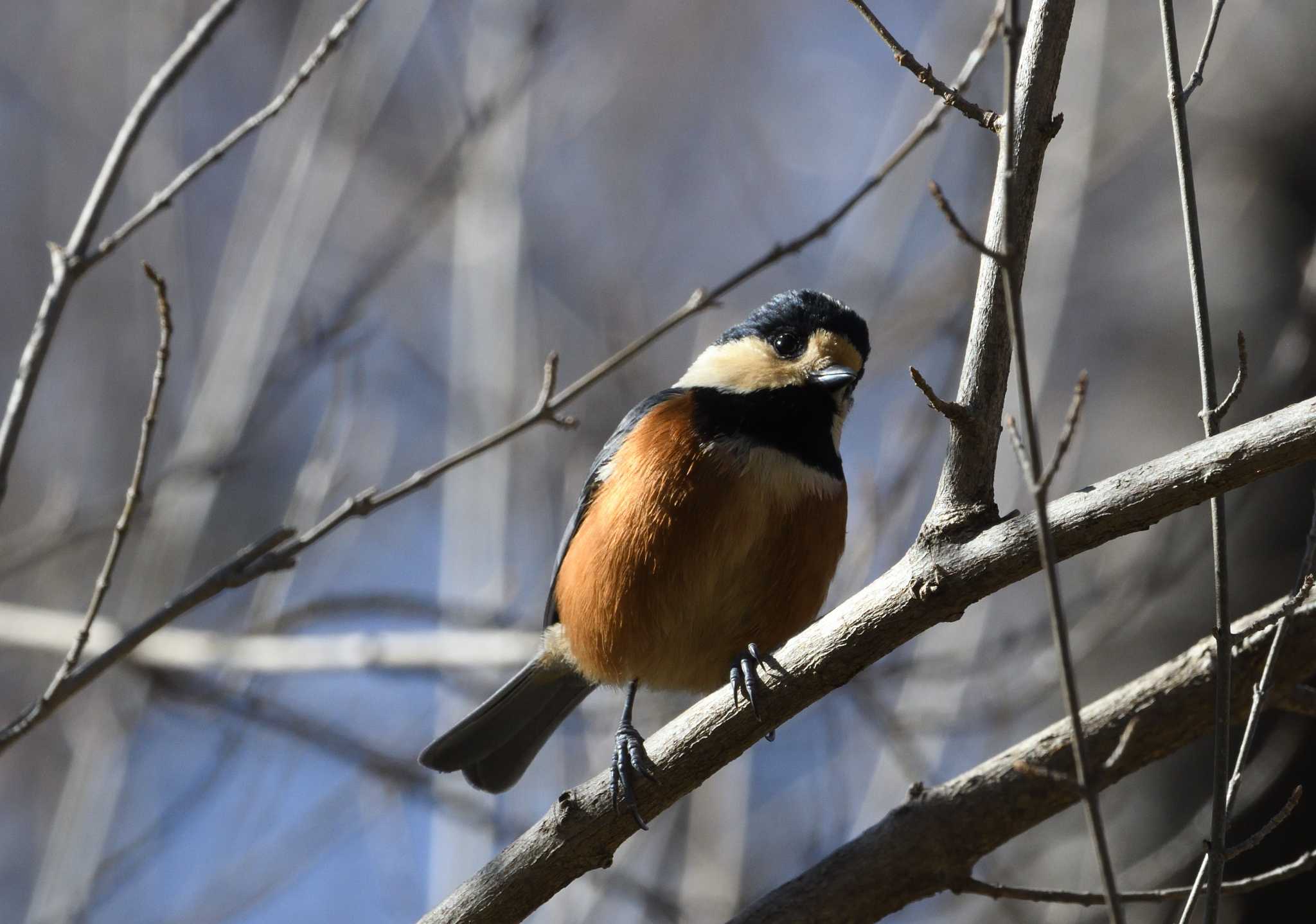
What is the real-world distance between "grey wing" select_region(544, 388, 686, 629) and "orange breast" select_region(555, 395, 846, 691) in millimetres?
262

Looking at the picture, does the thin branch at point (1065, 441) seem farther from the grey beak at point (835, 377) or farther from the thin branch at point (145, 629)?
the thin branch at point (145, 629)

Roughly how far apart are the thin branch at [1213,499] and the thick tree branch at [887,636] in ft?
0.45

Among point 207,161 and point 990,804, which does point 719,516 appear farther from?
point 207,161

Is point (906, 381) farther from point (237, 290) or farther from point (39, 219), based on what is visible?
point (39, 219)

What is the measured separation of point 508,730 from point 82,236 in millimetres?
2459

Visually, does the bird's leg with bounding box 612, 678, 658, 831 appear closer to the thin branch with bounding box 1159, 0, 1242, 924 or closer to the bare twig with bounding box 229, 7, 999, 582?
the bare twig with bounding box 229, 7, 999, 582

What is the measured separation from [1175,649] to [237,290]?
13.9ft

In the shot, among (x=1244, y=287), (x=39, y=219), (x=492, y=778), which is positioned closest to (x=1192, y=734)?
(x=492, y=778)

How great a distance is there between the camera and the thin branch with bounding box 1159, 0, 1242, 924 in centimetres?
219

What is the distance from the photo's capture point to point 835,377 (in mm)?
3871

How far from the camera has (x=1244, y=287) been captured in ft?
17.3

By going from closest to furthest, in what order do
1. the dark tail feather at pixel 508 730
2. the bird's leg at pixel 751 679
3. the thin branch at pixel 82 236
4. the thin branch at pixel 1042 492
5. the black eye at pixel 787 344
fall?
the thin branch at pixel 1042 492, the thin branch at pixel 82 236, the bird's leg at pixel 751 679, the black eye at pixel 787 344, the dark tail feather at pixel 508 730

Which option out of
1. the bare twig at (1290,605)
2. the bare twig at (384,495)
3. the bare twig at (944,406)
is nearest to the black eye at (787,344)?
the bare twig at (384,495)

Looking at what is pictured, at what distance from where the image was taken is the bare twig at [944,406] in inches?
88.7
